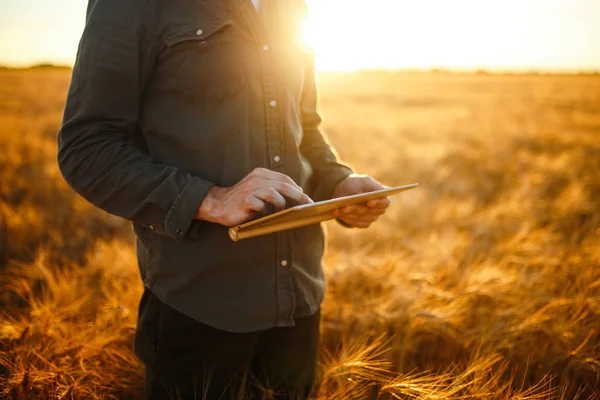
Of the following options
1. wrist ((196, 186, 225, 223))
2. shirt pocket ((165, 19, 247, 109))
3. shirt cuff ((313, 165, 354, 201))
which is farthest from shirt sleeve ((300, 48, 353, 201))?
wrist ((196, 186, 225, 223))

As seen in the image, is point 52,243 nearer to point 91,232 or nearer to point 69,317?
point 91,232

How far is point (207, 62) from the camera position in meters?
1.05

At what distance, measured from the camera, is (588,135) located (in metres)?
8.05

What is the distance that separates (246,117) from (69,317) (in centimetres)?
164

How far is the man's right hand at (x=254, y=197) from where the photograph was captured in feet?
2.98

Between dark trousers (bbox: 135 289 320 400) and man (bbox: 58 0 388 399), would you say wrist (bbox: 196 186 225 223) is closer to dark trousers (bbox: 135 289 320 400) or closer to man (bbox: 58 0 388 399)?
man (bbox: 58 0 388 399)

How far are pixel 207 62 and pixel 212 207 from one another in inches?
14.7

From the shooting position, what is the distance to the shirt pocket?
1019 millimetres

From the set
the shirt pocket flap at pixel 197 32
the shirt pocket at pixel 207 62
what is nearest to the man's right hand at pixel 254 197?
the shirt pocket at pixel 207 62

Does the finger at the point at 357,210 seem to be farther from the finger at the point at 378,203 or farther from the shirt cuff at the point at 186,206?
the shirt cuff at the point at 186,206

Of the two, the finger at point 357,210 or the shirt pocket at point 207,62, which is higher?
the shirt pocket at point 207,62

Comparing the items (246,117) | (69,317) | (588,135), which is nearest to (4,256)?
(69,317)

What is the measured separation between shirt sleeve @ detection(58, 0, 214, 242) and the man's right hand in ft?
0.19

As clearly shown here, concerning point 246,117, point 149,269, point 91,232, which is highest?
point 246,117
